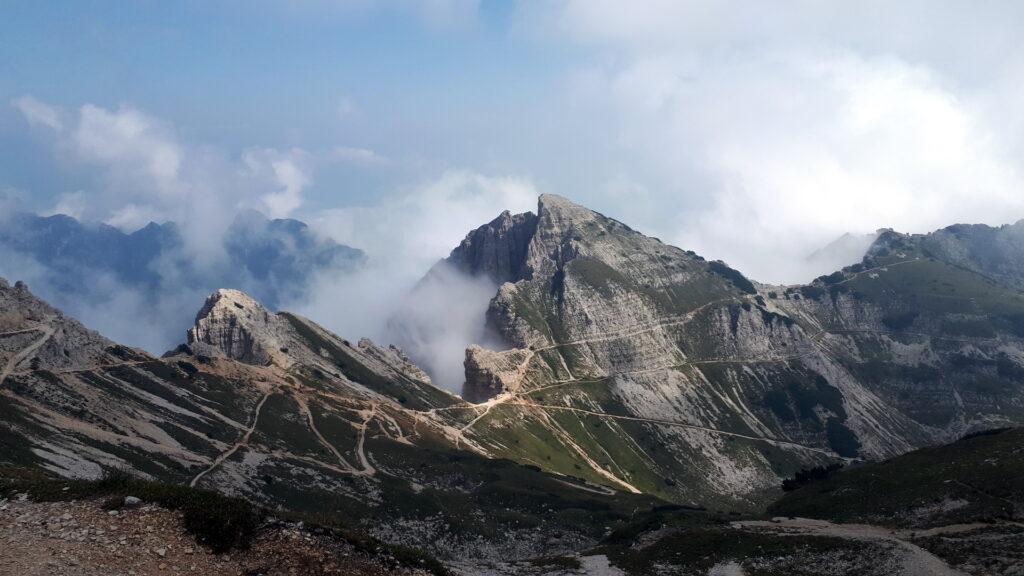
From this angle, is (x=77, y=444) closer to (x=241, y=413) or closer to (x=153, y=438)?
(x=153, y=438)

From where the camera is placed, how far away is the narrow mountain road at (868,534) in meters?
61.1

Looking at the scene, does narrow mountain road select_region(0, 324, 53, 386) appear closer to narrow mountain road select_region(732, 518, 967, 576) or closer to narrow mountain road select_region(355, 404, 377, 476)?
narrow mountain road select_region(355, 404, 377, 476)

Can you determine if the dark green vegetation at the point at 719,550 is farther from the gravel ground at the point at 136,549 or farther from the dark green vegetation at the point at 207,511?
the gravel ground at the point at 136,549

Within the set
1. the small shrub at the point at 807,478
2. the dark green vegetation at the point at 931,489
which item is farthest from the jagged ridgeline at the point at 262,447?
the dark green vegetation at the point at 931,489

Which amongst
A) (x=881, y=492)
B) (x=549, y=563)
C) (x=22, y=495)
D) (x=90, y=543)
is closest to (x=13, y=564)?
(x=90, y=543)

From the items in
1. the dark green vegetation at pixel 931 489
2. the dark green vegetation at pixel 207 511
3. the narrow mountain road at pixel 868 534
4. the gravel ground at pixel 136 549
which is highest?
the dark green vegetation at pixel 931 489

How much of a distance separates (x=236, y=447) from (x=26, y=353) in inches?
1887

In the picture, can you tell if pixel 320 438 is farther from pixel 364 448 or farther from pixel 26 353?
pixel 26 353

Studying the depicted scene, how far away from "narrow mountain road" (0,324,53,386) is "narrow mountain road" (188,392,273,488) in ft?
132

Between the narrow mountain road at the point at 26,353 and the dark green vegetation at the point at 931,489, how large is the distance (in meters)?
139

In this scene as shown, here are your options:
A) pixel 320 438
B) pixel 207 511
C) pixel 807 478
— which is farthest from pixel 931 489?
pixel 320 438

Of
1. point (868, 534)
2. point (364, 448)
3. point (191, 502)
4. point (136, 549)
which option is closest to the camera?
point (136, 549)

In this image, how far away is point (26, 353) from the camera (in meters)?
142

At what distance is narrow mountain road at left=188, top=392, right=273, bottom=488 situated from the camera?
116 meters
